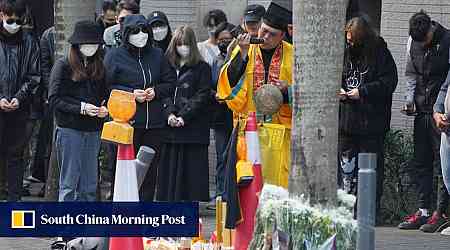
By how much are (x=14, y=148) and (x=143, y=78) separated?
7.16ft

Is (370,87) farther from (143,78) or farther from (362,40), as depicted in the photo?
(143,78)

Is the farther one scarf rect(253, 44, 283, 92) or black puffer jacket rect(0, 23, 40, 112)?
black puffer jacket rect(0, 23, 40, 112)

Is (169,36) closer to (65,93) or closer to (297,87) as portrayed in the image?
(65,93)

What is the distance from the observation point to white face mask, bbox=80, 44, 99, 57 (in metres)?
11.7

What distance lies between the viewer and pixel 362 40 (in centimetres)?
1271

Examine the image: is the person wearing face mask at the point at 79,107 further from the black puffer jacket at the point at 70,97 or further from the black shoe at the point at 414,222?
the black shoe at the point at 414,222

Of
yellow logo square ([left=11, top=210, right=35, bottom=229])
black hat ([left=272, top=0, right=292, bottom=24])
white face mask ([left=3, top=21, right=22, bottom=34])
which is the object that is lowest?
yellow logo square ([left=11, top=210, right=35, bottom=229])

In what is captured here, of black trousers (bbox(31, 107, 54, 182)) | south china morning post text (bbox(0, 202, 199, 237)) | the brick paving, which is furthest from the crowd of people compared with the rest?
south china morning post text (bbox(0, 202, 199, 237))

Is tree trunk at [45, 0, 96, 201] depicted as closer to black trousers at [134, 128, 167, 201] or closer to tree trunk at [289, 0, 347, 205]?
black trousers at [134, 128, 167, 201]

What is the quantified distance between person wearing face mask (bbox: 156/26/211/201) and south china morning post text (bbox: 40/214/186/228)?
300 centimetres

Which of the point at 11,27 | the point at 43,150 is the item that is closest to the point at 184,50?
the point at 11,27

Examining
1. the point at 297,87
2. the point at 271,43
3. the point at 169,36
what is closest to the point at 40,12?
the point at 169,36

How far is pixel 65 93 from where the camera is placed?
11711 millimetres

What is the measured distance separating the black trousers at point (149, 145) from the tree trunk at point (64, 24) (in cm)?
127
